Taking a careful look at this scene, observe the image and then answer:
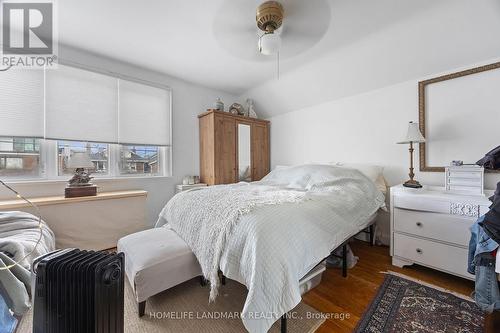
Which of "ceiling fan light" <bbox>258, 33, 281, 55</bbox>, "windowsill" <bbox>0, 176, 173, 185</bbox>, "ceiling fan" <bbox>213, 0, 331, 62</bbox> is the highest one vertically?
"ceiling fan" <bbox>213, 0, 331, 62</bbox>

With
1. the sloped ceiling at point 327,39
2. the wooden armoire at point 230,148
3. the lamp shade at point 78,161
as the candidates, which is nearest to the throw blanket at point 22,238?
the lamp shade at point 78,161

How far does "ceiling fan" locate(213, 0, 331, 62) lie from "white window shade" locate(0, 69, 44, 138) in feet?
7.10

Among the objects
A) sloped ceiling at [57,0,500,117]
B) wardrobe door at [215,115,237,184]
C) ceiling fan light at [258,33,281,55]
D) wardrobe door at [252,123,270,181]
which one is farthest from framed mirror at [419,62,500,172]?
wardrobe door at [215,115,237,184]

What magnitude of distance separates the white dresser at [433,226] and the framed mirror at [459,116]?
433mm

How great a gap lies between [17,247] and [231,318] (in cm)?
150

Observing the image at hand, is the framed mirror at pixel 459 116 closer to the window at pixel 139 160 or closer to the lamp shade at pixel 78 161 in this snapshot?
the window at pixel 139 160

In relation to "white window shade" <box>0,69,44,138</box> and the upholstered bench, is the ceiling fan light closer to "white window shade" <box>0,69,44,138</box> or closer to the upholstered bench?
the upholstered bench

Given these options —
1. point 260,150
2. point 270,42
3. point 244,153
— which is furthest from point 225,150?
point 270,42

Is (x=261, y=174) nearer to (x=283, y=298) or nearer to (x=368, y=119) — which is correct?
(x=368, y=119)

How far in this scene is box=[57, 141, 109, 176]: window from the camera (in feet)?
8.28

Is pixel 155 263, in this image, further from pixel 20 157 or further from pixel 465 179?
pixel 465 179

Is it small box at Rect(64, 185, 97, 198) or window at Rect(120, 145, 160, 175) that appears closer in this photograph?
small box at Rect(64, 185, 97, 198)

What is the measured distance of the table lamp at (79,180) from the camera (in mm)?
2291

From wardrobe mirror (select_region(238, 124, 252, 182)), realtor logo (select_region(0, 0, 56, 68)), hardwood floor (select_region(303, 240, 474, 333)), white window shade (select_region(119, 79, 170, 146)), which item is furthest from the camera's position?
wardrobe mirror (select_region(238, 124, 252, 182))
